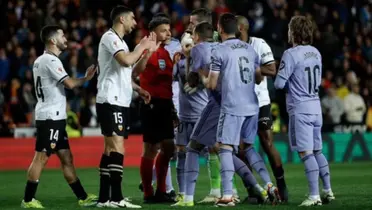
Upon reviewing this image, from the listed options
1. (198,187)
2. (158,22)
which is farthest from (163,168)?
(198,187)

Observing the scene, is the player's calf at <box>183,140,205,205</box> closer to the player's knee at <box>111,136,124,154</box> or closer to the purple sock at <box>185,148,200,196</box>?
the purple sock at <box>185,148,200,196</box>

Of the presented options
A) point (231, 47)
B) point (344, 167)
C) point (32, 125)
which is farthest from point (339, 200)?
point (32, 125)

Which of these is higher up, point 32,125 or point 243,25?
point 243,25

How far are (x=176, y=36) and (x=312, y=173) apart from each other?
1290 centimetres

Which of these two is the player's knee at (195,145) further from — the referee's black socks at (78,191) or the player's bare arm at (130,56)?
the referee's black socks at (78,191)

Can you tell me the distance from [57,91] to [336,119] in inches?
495

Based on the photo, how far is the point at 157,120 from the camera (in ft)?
39.5

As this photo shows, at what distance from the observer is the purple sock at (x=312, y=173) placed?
11.0 metres

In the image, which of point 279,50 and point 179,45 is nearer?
point 179,45

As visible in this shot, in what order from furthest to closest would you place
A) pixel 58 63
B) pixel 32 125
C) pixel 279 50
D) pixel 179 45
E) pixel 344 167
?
pixel 279 50
pixel 32 125
pixel 344 167
pixel 179 45
pixel 58 63

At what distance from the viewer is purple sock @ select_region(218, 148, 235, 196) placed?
35.1 feet

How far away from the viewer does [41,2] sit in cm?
2545

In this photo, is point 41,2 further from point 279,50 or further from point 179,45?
point 179,45

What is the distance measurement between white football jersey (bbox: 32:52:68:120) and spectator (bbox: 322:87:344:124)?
12.4 metres
